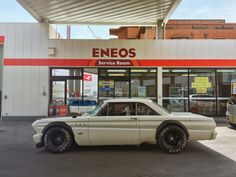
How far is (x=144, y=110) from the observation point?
7.07 metres

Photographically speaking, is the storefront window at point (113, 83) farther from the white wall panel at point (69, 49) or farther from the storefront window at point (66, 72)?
the white wall panel at point (69, 49)

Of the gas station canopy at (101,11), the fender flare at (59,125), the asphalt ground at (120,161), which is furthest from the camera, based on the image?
the gas station canopy at (101,11)

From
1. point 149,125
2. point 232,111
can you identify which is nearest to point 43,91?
point 149,125

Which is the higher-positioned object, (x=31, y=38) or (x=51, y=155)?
(x=31, y=38)

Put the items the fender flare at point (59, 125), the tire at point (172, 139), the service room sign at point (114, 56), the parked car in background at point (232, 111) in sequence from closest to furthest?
1. the tire at point (172, 139)
2. the fender flare at point (59, 125)
3. the parked car in background at point (232, 111)
4. the service room sign at point (114, 56)

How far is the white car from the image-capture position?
22.3ft

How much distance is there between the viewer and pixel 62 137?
6906 millimetres

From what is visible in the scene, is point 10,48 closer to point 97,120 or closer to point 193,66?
point 97,120

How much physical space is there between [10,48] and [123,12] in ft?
21.0

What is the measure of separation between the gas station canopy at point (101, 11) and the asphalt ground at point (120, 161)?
7.01 metres

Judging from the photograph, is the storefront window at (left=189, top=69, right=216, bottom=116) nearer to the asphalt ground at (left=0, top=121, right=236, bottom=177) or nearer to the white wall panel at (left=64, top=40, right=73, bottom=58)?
the asphalt ground at (left=0, top=121, right=236, bottom=177)

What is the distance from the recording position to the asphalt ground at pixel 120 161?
5.16 metres

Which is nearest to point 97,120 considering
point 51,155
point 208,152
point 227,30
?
point 51,155

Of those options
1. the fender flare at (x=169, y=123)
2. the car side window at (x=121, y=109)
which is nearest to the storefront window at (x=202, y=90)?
the fender flare at (x=169, y=123)
